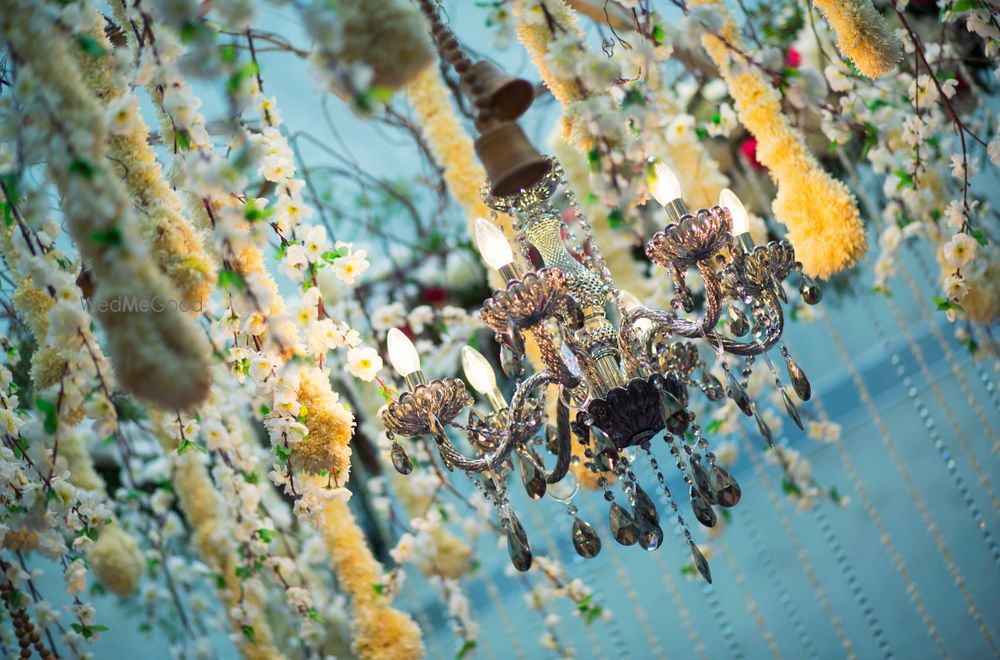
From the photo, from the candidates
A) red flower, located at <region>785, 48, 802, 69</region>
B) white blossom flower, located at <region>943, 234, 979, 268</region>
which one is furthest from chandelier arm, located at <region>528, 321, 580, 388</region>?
red flower, located at <region>785, 48, 802, 69</region>

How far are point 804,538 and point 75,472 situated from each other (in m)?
3.27

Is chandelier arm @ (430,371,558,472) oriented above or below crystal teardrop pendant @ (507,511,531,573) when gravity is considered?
above

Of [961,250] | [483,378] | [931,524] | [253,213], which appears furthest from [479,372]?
[931,524]

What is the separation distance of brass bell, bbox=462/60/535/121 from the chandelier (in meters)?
0.04

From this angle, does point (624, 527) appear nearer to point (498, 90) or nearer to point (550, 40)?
point (498, 90)

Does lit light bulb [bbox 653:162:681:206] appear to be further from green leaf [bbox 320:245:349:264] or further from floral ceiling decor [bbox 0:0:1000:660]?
green leaf [bbox 320:245:349:264]

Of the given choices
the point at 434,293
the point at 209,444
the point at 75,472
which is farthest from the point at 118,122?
the point at 434,293

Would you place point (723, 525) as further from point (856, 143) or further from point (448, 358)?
point (856, 143)

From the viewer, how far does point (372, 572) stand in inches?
107

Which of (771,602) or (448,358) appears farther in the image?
Answer: (771,602)

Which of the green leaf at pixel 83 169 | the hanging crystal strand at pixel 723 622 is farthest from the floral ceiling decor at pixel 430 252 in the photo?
the hanging crystal strand at pixel 723 622

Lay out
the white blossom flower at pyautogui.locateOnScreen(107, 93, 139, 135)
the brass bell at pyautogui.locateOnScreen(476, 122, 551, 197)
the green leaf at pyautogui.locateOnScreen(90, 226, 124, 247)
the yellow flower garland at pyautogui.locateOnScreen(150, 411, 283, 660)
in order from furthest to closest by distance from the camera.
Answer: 1. the yellow flower garland at pyautogui.locateOnScreen(150, 411, 283, 660)
2. the white blossom flower at pyautogui.locateOnScreen(107, 93, 139, 135)
3. the brass bell at pyautogui.locateOnScreen(476, 122, 551, 197)
4. the green leaf at pyautogui.locateOnScreen(90, 226, 124, 247)

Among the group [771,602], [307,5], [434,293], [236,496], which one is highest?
[434,293]

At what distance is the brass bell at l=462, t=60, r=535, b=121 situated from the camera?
1.28 m
